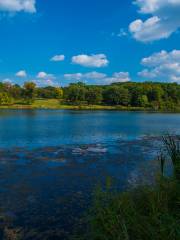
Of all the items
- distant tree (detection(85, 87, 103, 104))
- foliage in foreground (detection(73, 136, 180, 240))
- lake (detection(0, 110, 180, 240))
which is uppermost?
distant tree (detection(85, 87, 103, 104))

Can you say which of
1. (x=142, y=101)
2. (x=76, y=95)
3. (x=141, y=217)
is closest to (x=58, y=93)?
(x=76, y=95)

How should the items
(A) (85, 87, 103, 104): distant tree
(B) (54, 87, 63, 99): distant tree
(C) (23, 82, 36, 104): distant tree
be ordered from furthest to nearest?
(B) (54, 87, 63, 99): distant tree
(A) (85, 87, 103, 104): distant tree
(C) (23, 82, 36, 104): distant tree

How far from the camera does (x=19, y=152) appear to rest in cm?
2775

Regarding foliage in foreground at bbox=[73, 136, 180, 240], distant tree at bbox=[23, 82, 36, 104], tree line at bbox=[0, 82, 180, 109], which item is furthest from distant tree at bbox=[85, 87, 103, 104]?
foliage in foreground at bbox=[73, 136, 180, 240]

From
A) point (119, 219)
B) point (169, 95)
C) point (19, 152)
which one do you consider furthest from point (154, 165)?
point (169, 95)

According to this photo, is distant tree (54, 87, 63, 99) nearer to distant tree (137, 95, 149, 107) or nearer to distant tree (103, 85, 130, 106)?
distant tree (103, 85, 130, 106)

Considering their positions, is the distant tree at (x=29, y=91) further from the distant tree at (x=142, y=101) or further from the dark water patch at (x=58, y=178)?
the dark water patch at (x=58, y=178)

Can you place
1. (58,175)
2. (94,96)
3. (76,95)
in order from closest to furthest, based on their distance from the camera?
(58,175) → (94,96) → (76,95)

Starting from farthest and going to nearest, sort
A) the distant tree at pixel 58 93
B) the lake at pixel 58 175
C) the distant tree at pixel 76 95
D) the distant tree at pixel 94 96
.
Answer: the distant tree at pixel 58 93
the distant tree at pixel 76 95
the distant tree at pixel 94 96
the lake at pixel 58 175

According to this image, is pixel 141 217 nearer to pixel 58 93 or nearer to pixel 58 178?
pixel 58 178

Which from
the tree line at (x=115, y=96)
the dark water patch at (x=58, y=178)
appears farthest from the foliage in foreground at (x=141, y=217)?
the tree line at (x=115, y=96)

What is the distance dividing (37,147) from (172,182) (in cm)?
2198

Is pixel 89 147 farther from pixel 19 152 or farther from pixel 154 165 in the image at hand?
pixel 154 165

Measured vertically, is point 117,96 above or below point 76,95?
below
